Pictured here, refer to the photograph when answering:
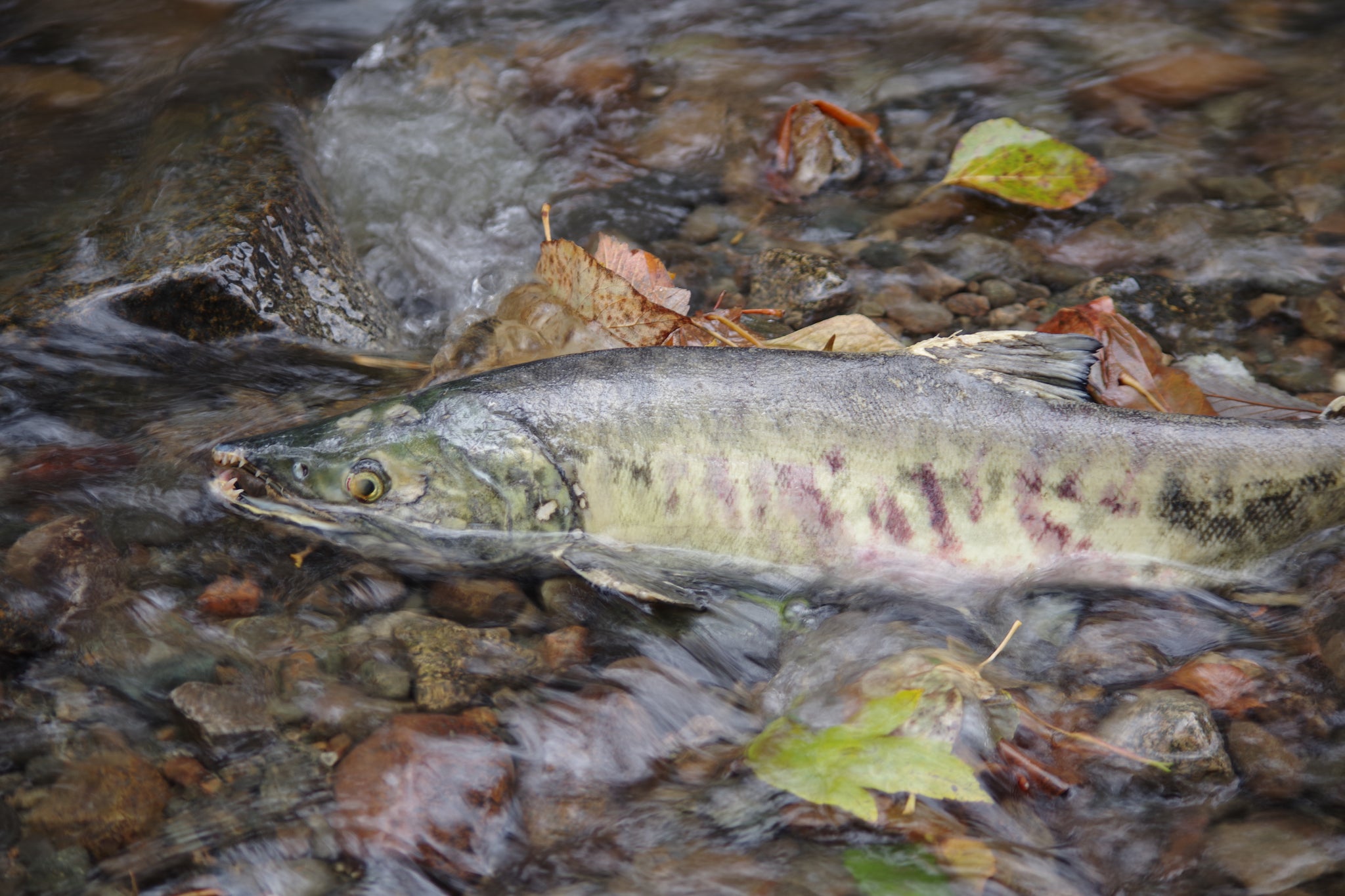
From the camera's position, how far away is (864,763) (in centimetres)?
266

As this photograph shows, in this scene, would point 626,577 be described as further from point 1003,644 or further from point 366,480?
point 1003,644

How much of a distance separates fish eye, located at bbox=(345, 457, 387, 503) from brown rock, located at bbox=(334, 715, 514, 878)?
853mm

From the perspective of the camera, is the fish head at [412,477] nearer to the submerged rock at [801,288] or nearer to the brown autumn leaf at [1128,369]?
the submerged rock at [801,288]

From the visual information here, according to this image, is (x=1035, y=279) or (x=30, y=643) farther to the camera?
(x=1035, y=279)

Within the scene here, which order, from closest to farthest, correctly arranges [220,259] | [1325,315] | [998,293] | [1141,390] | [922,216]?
[1141,390]
[220,259]
[1325,315]
[998,293]
[922,216]

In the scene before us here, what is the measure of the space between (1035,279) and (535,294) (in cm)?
271

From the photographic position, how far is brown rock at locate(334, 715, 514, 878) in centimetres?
260

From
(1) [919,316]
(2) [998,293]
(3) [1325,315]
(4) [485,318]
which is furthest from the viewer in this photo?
(2) [998,293]

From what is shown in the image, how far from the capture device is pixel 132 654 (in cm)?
306

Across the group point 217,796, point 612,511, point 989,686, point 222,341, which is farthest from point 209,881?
point 222,341

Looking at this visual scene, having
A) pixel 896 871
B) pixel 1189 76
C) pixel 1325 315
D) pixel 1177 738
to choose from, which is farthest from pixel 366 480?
pixel 1189 76

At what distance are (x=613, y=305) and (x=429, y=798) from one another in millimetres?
2208

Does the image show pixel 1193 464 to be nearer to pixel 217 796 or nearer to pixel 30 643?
pixel 217 796

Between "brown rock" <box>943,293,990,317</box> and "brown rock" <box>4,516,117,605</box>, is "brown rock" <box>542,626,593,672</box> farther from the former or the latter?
"brown rock" <box>943,293,990,317</box>
